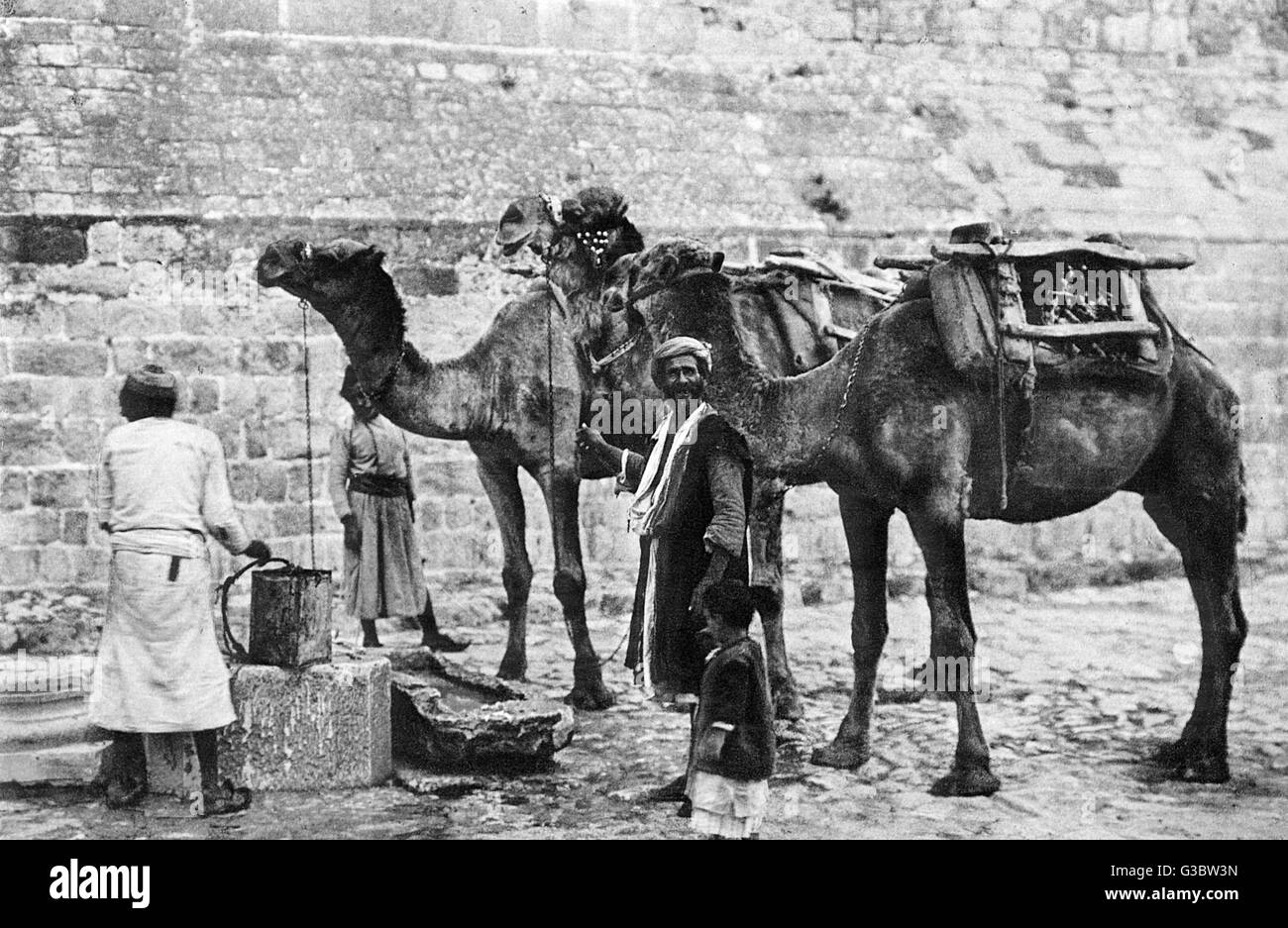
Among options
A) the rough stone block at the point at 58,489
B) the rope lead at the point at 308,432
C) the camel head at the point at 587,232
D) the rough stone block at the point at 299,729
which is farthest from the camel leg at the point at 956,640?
the rough stone block at the point at 58,489

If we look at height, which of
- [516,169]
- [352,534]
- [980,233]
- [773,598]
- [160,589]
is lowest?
[773,598]

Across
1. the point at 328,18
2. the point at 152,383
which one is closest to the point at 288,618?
the point at 152,383

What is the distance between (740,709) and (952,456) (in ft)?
4.46

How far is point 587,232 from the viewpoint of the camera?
8344mm

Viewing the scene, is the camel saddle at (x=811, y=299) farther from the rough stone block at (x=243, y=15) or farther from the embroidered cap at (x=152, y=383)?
the rough stone block at (x=243, y=15)

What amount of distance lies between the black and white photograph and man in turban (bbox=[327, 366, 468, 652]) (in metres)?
0.02

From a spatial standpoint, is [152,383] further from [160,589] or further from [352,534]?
[352,534]

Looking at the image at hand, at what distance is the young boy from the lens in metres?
6.32

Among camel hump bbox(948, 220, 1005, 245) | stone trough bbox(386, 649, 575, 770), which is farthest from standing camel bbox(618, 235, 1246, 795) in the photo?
stone trough bbox(386, 649, 575, 770)

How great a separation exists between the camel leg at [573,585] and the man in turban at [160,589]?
1525mm

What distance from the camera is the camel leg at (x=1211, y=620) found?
727 centimetres

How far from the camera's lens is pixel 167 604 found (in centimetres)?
691

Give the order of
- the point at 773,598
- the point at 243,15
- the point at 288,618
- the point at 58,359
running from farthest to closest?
the point at 243,15
the point at 58,359
the point at 773,598
the point at 288,618

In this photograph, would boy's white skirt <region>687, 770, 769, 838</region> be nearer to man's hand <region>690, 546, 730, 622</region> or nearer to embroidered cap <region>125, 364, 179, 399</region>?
man's hand <region>690, 546, 730, 622</region>
